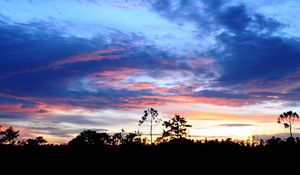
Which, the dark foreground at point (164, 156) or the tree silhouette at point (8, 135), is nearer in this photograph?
the dark foreground at point (164, 156)

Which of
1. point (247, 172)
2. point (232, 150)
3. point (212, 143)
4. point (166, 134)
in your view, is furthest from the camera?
point (166, 134)

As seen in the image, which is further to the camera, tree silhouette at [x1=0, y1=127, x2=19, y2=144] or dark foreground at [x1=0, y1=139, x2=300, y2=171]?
tree silhouette at [x1=0, y1=127, x2=19, y2=144]

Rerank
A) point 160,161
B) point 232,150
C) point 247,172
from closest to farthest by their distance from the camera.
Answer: point 247,172 → point 160,161 → point 232,150

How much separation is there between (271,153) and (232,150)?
167 centimetres

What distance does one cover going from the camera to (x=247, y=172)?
46.0ft

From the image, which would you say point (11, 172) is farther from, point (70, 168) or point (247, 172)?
point (247, 172)

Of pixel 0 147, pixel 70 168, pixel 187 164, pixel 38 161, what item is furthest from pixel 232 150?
pixel 0 147

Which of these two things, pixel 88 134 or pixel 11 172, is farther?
pixel 88 134

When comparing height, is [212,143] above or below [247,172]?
above

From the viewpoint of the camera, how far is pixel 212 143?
17.2m

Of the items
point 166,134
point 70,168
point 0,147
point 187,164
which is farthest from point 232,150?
point 166,134

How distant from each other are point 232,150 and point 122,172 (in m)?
5.11

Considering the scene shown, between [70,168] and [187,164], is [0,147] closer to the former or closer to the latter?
[70,168]

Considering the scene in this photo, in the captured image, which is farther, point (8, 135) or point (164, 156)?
point (8, 135)
